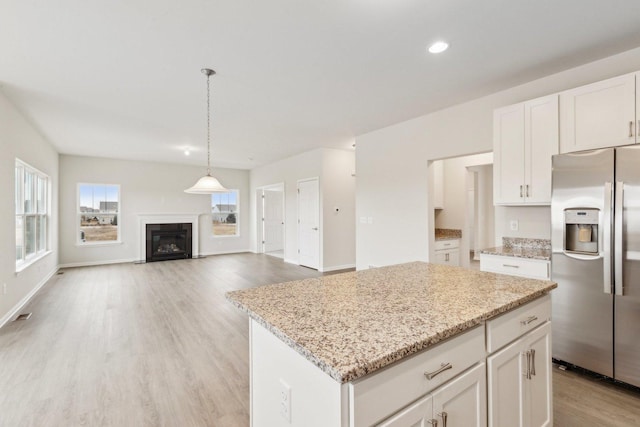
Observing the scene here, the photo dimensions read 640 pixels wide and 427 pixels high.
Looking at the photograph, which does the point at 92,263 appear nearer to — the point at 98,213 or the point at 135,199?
the point at 98,213

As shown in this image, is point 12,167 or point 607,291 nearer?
point 607,291

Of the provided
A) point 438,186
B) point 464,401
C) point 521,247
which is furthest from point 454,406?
point 438,186

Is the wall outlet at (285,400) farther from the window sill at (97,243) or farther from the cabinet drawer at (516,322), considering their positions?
the window sill at (97,243)

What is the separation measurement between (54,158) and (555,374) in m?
8.87

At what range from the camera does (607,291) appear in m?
2.25

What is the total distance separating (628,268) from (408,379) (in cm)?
222

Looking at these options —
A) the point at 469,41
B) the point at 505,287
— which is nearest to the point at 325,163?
the point at 469,41

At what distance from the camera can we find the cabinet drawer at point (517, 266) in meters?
2.66

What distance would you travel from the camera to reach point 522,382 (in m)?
1.47

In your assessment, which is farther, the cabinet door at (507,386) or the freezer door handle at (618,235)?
the freezer door handle at (618,235)

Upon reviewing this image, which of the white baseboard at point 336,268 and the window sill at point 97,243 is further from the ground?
the window sill at point 97,243

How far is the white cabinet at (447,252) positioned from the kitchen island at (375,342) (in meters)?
2.85

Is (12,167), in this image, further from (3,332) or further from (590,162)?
(590,162)

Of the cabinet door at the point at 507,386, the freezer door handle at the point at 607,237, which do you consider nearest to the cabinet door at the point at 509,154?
the freezer door handle at the point at 607,237
